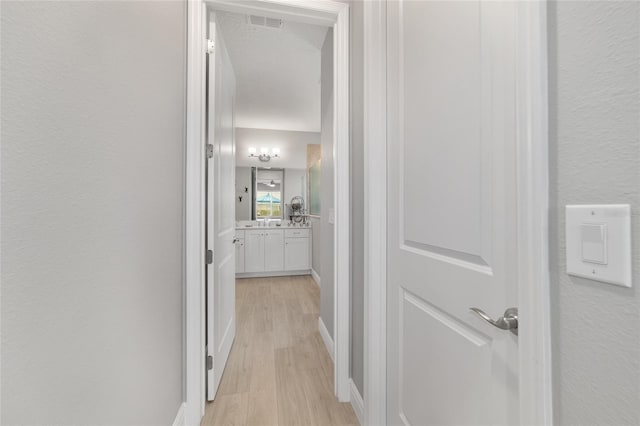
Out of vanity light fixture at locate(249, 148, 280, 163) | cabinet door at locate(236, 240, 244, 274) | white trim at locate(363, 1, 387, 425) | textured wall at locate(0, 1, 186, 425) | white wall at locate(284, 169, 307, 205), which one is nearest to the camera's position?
textured wall at locate(0, 1, 186, 425)

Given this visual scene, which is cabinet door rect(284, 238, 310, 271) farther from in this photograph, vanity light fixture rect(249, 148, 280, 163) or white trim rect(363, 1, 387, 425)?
white trim rect(363, 1, 387, 425)

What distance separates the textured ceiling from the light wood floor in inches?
98.3

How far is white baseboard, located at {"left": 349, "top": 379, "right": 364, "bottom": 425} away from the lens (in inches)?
53.9

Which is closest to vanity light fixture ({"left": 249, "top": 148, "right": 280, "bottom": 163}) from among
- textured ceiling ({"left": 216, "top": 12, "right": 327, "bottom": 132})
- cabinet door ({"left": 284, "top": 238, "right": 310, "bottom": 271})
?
textured ceiling ({"left": 216, "top": 12, "right": 327, "bottom": 132})

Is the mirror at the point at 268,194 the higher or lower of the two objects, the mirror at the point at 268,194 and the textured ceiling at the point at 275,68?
the lower

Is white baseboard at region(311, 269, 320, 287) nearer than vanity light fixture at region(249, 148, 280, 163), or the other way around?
white baseboard at region(311, 269, 320, 287)

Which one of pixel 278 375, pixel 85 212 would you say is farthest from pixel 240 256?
pixel 85 212

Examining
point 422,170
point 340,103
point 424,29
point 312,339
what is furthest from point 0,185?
point 312,339

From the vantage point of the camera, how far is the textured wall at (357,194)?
1375 millimetres

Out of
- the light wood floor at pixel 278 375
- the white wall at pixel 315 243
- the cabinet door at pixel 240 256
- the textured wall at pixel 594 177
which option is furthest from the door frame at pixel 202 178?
the cabinet door at pixel 240 256

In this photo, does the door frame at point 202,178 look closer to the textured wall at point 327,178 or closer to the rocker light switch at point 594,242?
the textured wall at point 327,178

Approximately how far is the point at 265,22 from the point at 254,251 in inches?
129

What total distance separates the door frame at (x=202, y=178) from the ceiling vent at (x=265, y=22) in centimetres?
62

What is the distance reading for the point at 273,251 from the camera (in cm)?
452
